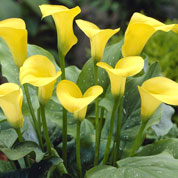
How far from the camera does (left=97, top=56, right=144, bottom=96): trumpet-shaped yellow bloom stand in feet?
1.92

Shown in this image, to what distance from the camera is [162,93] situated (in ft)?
2.09

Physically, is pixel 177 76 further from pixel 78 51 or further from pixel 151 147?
pixel 78 51

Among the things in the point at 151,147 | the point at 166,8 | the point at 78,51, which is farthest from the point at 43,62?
the point at 166,8

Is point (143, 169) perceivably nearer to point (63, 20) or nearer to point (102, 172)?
point (102, 172)

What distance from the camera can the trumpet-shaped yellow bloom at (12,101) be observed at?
639 millimetres

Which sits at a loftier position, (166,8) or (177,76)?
(177,76)

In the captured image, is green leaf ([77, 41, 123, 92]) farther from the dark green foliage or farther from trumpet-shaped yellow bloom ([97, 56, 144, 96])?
the dark green foliage

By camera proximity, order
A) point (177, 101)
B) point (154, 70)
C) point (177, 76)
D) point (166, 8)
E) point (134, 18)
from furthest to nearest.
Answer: point (166, 8) → point (177, 76) → point (154, 70) → point (134, 18) → point (177, 101)

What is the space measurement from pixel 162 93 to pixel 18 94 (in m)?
0.26

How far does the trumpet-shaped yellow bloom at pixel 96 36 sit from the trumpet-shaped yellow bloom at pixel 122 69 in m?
0.06

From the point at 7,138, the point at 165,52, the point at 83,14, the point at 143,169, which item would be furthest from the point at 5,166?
the point at 83,14

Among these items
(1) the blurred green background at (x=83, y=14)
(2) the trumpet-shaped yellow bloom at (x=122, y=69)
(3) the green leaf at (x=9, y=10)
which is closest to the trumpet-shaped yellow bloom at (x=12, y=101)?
(2) the trumpet-shaped yellow bloom at (x=122, y=69)

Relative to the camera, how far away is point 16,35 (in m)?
0.69

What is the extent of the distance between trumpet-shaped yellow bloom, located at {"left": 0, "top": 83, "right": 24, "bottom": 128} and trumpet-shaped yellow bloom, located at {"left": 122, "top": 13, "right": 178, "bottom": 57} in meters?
0.23
